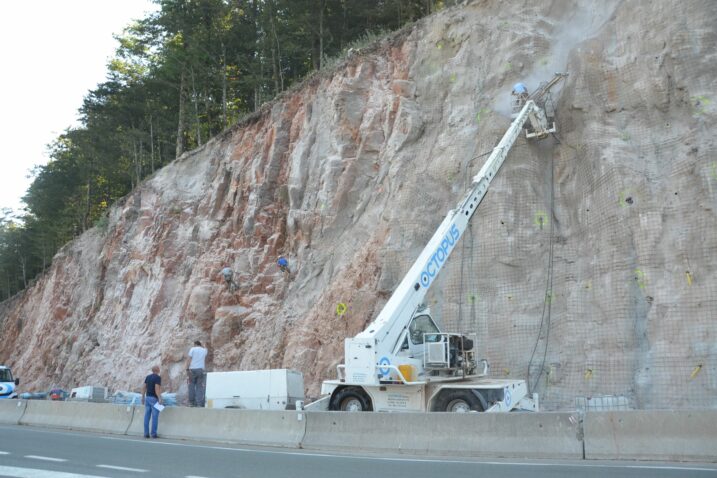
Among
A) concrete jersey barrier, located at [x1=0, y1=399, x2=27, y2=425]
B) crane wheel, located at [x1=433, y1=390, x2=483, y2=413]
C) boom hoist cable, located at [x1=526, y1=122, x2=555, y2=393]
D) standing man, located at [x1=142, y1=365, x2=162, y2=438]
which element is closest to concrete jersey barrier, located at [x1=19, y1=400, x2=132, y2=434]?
concrete jersey barrier, located at [x1=0, y1=399, x2=27, y2=425]

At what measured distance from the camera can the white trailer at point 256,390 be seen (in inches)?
644

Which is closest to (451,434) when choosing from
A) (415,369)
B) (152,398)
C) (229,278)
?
(415,369)

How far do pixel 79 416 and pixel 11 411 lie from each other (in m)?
3.42

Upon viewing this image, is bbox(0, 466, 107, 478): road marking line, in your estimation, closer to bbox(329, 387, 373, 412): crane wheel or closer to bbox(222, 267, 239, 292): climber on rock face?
bbox(329, 387, 373, 412): crane wheel

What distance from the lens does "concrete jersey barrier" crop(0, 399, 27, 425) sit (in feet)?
65.9

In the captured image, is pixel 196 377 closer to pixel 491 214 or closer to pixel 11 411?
pixel 11 411

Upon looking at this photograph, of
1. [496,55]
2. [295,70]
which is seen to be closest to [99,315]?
[295,70]

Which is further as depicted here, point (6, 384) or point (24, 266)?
point (24, 266)

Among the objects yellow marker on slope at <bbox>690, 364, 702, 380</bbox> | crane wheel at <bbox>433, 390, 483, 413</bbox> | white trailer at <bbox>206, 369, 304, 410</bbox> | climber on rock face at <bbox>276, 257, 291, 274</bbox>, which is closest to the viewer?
crane wheel at <bbox>433, 390, 483, 413</bbox>

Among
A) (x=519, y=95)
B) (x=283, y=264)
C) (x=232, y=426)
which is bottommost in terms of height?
(x=232, y=426)

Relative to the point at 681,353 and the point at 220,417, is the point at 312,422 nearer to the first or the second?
the point at 220,417

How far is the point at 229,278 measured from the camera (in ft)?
84.3

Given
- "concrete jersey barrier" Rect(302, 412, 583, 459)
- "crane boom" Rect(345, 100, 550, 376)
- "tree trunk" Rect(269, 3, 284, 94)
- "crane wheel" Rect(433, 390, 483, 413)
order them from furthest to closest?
"tree trunk" Rect(269, 3, 284, 94)
"crane boom" Rect(345, 100, 550, 376)
"crane wheel" Rect(433, 390, 483, 413)
"concrete jersey barrier" Rect(302, 412, 583, 459)

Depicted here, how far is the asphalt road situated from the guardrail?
0.55m
